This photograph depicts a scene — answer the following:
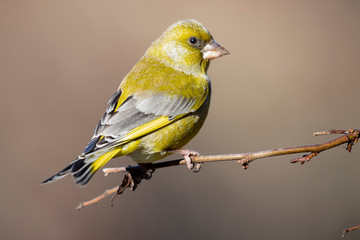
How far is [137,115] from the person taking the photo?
13.6 ft

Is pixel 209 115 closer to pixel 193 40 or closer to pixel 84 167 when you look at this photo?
pixel 193 40

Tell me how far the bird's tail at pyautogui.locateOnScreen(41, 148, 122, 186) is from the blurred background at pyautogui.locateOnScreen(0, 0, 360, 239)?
3.11 m

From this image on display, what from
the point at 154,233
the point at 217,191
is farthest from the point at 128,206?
the point at 217,191

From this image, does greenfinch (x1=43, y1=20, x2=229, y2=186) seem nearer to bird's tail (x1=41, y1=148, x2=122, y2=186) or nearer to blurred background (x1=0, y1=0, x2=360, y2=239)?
bird's tail (x1=41, y1=148, x2=122, y2=186)

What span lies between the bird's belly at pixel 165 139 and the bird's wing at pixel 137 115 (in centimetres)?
5

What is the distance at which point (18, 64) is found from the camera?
351 inches

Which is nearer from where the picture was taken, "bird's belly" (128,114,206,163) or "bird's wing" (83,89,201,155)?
"bird's wing" (83,89,201,155)

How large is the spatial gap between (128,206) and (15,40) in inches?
160

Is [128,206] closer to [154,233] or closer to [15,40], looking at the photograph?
[154,233]

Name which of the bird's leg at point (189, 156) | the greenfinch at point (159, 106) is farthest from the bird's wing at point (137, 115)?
the bird's leg at point (189, 156)

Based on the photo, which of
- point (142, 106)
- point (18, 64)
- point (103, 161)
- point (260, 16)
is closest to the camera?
point (103, 161)

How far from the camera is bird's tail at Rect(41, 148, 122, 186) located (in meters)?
3.60

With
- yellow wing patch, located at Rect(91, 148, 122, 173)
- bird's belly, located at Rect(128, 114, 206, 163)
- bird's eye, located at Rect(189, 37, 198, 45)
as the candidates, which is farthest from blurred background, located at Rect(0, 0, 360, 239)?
yellow wing patch, located at Rect(91, 148, 122, 173)

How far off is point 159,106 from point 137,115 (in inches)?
8.2
